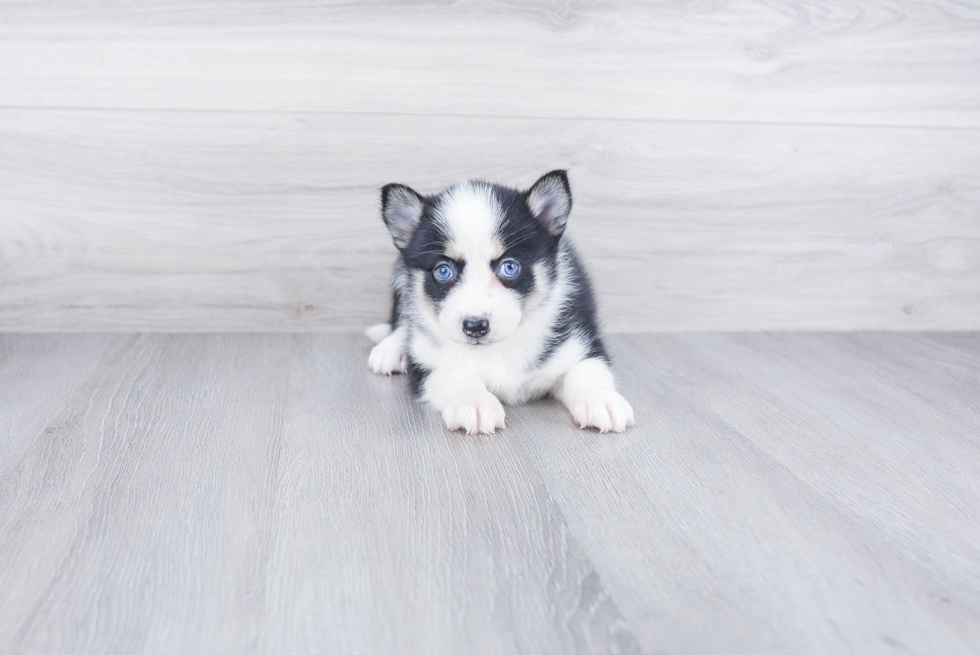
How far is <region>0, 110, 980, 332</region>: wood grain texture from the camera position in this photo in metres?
2.09

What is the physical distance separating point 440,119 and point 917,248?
151cm

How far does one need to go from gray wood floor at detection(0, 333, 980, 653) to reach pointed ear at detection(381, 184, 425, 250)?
36 centimetres

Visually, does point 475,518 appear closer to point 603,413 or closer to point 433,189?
point 603,413

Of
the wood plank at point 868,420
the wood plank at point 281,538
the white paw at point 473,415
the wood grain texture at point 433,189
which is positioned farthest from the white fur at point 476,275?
the wood grain texture at point 433,189

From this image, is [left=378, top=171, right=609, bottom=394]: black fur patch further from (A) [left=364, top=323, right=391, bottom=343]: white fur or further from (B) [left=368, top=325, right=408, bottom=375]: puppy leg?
(A) [left=364, top=323, right=391, bottom=343]: white fur

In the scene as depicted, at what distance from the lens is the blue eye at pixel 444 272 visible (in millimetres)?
1560

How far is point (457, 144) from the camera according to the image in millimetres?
2133

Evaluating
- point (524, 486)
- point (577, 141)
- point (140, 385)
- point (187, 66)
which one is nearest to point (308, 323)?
point (140, 385)

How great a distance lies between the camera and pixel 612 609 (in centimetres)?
90

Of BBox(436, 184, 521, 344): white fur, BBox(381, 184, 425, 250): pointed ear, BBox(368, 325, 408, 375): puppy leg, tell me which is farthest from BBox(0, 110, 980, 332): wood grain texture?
BBox(436, 184, 521, 344): white fur

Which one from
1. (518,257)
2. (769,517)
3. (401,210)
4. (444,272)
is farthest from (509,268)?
(769,517)

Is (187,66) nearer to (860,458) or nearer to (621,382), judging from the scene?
(621,382)

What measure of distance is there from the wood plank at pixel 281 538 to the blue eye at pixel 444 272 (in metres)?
0.28

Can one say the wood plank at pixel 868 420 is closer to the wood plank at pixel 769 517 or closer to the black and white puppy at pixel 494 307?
the wood plank at pixel 769 517
